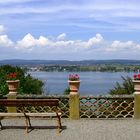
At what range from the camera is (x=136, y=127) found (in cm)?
1242

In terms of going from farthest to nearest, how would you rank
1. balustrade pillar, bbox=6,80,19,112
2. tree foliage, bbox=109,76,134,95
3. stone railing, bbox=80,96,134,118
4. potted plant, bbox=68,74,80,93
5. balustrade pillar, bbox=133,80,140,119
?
tree foliage, bbox=109,76,134,95, balustrade pillar, bbox=6,80,19,112, stone railing, bbox=80,96,134,118, potted plant, bbox=68,74,80,93, balustrade pillar, bbox=133,80,140,119

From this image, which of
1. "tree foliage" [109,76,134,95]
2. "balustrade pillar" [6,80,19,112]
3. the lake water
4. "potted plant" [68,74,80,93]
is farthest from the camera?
the lake water

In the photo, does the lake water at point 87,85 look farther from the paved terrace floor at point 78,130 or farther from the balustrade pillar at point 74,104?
the paved terrace floor at point 78,130

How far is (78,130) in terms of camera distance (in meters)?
11.9

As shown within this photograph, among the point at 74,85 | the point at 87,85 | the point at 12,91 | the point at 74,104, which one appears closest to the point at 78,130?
the point at 74,104

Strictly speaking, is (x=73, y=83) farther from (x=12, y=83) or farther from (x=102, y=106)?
(x=12, y=83)

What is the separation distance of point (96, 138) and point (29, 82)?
3040cm

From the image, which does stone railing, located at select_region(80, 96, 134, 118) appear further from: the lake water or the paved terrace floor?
the lake water

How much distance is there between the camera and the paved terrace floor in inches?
429

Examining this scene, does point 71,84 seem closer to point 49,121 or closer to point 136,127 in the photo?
point 49,121

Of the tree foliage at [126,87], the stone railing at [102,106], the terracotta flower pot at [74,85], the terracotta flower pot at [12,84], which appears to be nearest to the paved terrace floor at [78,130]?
the stone railing at [102,106]

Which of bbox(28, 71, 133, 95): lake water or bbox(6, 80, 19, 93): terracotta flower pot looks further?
bbox(28, 71, 133, 95): lake water

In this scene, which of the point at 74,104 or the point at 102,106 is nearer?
the point at 74,104

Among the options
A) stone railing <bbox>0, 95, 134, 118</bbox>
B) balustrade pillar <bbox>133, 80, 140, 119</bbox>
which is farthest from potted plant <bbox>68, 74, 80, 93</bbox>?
balustrade pillar <bbox>133, 80, 140, 119</bbox>
